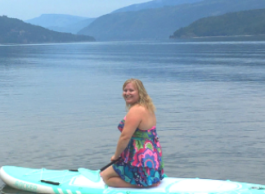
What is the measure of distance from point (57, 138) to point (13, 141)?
4.34 feet

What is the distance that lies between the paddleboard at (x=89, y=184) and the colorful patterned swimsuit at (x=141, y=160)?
202 mm

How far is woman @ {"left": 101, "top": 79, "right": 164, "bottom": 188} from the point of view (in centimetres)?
779

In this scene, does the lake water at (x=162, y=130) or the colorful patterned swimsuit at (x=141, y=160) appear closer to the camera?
the colorful patterned swimsuit at (x=141, y=160)

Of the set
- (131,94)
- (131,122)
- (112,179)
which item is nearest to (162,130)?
(112,179)

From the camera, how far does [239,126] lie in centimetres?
1658

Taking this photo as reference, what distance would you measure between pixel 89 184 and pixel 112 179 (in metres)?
0.49

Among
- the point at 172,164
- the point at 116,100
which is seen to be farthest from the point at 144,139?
the point at 116,100

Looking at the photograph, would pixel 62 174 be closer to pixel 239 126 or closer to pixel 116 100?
pixel 239 126

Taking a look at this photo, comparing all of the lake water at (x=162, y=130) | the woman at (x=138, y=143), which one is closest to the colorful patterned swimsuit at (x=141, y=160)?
the woman at (x=138, y=143)

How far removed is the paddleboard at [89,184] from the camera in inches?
325

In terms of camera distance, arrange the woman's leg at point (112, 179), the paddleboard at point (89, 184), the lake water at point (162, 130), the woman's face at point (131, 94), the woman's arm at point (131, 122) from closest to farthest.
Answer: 1. the woman's arm at point (131, 122)
2. the woman's face at point (131, 94)
3. the paddleboard at point (89, 184)
4. the woman's leg at point (112, 179)
5. the lake water at point (162, 130)

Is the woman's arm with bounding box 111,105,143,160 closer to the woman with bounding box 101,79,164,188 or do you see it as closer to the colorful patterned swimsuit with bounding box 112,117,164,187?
the woman with bounding box 101,79,164,188

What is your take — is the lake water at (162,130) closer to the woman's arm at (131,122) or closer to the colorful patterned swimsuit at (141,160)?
the colorful patterned swimsuit at (141,160)

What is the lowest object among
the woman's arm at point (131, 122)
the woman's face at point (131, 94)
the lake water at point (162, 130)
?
the lake water at point (162, 130)
